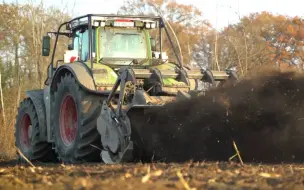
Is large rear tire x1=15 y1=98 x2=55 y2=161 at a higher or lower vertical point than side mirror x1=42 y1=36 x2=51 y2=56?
lower

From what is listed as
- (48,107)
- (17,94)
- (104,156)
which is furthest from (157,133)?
(17,94)

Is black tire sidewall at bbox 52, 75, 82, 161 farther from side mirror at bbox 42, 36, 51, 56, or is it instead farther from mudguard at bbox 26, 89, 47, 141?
side mirror at bbox 42, 36, 51, 56

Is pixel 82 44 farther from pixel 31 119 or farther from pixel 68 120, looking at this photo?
pixel 31 119

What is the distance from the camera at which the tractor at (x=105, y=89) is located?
782 centimetres

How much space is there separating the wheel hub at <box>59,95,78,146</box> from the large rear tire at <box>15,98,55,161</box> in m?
1.33

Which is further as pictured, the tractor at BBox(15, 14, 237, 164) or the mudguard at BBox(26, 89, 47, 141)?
the mudguard at BBox(26, 89, 47, 141)

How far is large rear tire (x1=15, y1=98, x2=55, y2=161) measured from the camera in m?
10.8

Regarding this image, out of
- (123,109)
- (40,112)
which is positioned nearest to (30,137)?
(40,112)

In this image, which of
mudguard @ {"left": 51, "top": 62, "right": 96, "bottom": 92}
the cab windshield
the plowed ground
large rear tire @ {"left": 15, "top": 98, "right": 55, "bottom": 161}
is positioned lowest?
large rear tire @ {"left": 15, "top": 98, "right": 55, "bottom": 161}

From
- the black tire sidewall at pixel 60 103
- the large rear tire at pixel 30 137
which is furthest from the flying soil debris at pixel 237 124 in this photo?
the large rear tire at pixel 30 137

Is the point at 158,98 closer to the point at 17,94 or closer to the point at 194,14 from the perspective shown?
the point at 17,94

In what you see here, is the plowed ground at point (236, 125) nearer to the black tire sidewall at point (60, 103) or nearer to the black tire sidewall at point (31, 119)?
the black tire sidewall at point (60, 103)

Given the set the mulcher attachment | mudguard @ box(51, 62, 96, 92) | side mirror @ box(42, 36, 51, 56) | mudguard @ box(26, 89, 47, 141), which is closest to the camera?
the mulcher attachment

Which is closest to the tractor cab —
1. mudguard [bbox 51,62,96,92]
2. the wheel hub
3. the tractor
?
the tractor
